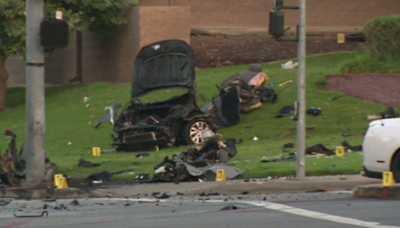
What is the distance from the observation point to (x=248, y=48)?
34.5 meters

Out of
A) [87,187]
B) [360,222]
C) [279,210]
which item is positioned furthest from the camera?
[87,187]

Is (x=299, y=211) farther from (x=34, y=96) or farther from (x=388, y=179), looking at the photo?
(x=34, y=96)

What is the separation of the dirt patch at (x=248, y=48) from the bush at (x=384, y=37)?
9.03 metres

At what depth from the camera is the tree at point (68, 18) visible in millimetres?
28359

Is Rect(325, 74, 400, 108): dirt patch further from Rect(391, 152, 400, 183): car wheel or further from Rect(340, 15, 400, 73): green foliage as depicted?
Rect(391, 152, 400, 183): car wheel

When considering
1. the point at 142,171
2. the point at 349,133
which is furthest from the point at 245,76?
the point at 142,171

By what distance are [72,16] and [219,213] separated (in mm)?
19783

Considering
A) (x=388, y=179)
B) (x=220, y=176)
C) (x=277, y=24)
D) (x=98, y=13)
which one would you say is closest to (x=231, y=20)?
(x=98, y=13)

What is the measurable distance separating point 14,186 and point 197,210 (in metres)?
5.64

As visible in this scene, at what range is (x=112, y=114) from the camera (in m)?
22.5

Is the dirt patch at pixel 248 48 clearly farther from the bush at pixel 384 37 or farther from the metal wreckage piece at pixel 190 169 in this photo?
the metal wreckage piece at pixel 190 169

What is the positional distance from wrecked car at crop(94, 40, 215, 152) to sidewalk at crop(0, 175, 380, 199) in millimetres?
5963

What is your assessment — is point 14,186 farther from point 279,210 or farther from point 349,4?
point 349,4

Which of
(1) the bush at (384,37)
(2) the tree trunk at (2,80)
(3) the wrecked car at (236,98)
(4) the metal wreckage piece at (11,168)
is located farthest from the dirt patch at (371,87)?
(2) the tree trunk at (2,80)
